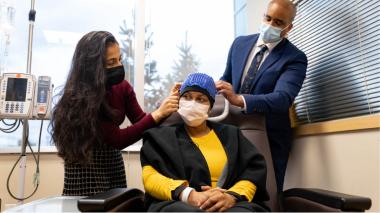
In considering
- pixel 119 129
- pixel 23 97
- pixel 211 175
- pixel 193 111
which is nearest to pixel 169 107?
pixel 193 111

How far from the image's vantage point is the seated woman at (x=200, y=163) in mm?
1253

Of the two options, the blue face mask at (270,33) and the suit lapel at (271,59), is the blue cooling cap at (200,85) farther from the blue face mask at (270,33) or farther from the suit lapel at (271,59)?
the blue face mask at (270,33)

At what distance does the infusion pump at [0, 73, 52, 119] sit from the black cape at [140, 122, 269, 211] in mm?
1036

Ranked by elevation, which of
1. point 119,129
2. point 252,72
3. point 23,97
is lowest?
point 119,129

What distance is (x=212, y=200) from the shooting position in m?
1.22

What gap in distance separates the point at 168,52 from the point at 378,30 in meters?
1.78

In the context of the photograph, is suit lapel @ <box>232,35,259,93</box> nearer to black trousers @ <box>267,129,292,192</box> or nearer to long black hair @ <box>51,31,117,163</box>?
black trousers @ <box>267,129,292,192</box>

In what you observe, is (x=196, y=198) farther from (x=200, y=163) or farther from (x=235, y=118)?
(x=235, y=118)

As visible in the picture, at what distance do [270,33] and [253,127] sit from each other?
1.88ft

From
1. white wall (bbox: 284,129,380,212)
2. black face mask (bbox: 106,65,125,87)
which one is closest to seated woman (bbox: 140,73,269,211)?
black face mask (bbox: 106,65,125,87)

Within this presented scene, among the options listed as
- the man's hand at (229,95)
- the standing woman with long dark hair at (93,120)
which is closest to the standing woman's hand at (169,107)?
the standing woman with long dark hair at (93,120)

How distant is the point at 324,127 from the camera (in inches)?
66.5

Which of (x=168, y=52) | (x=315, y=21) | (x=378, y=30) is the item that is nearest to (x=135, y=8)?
(x=168, y=52)

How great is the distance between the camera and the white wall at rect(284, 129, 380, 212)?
1.40m
